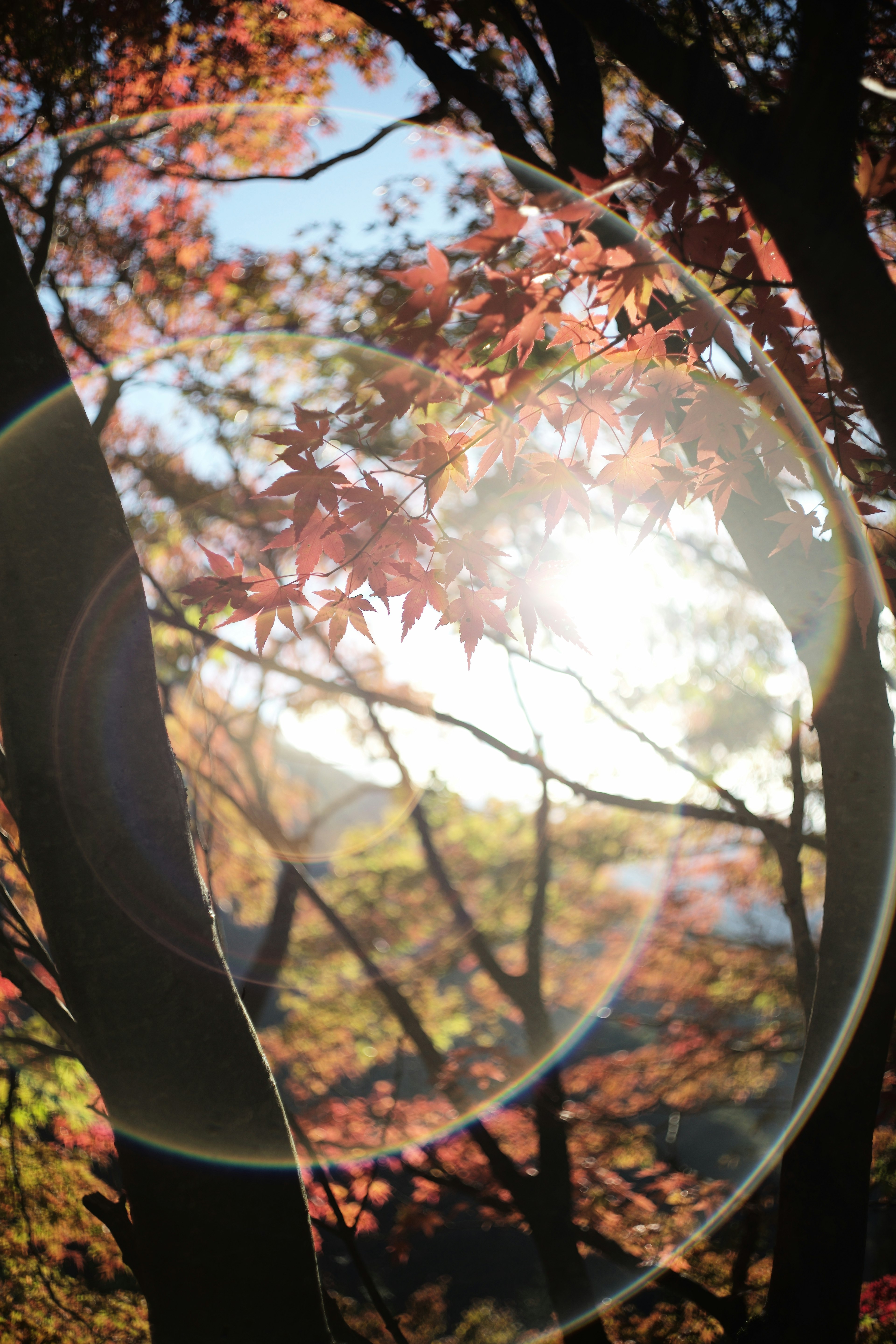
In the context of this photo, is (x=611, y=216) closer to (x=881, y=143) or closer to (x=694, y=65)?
(x=694, y=65)

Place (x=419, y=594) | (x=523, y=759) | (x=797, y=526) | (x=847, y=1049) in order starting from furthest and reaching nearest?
1. (x=523, y=759)
2. (x=797, y=526)
3. (x=419, y=594)
4. (x=847, y=1049)

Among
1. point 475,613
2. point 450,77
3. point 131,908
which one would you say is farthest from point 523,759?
point 450,77

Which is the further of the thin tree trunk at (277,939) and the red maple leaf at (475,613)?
the thin tree trunk at (277,939)

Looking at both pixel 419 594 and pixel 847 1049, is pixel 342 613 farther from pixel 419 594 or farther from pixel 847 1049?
pixel 847 1049

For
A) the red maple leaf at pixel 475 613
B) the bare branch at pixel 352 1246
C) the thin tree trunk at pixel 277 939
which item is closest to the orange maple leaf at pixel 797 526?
the red maple leaf at pixel 475 613

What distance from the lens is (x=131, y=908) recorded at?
148cm

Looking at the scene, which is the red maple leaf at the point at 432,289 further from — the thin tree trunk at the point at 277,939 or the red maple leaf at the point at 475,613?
the thin tree trunk at the point at 277,939

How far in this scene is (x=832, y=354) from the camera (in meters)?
1.19

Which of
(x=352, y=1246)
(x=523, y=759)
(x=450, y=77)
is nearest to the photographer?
(x=450, y=77)

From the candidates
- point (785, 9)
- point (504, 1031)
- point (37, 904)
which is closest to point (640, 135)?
point (785, 9)

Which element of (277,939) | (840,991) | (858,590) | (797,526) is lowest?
(277,939)

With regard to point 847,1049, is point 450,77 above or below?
above

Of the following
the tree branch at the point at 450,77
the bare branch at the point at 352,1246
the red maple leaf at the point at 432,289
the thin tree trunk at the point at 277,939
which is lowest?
the bare branch at the point at 352,1246

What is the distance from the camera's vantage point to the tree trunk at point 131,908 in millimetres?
1429
